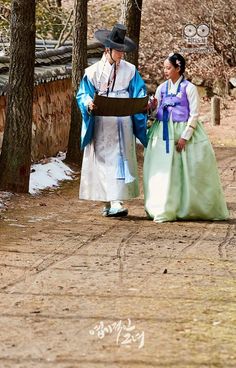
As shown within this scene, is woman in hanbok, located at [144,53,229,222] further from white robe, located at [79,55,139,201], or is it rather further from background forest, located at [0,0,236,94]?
background forest, located at [0,0,236,94]

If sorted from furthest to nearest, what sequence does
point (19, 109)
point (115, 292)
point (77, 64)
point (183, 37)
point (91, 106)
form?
point (183, 37), point (77, 64), point (19, 109), point (91, 106), point (115, 292)

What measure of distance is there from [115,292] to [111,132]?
162 inches

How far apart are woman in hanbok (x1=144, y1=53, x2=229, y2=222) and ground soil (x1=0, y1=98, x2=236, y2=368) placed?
0.61 feet

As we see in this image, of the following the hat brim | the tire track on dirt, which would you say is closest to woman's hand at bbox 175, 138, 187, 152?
the hat brim

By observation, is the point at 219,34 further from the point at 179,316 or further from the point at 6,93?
the point at 179,316

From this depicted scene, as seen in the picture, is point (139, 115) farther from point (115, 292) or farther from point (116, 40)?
point (115, 292)

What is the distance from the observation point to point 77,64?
15867mm

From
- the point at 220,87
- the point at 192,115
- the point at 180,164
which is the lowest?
the point at 220,87

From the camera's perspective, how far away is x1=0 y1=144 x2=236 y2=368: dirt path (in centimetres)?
563

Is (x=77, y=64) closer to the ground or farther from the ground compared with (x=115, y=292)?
closer to the ground

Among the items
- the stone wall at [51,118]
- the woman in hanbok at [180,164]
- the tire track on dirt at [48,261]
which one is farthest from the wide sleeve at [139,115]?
the stone wall at [51,118]

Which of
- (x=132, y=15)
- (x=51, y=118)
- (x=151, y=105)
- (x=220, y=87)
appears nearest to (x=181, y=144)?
(x=151, y=105)

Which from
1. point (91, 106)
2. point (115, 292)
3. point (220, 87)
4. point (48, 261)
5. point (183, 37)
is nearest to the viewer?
point (115, 292)

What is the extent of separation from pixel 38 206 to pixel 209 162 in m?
2.19
